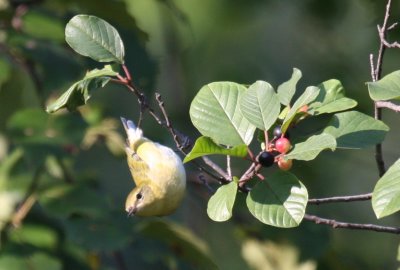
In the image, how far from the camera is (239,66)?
11.8 feet

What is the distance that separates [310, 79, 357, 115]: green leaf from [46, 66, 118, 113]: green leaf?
364 mm

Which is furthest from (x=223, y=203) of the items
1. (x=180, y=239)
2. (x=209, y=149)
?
(x=180, y=239)

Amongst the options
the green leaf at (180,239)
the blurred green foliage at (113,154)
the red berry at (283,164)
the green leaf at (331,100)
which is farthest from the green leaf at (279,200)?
the green leaf at (180,239)

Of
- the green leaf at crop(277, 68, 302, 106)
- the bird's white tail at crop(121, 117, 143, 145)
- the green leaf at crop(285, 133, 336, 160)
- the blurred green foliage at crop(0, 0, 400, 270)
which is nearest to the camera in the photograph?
the green leaf at crop(285, 133, 336, 160)

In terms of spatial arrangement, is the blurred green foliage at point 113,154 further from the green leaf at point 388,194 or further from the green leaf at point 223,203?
the green leaf at point 388,194

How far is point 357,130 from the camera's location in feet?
4.76

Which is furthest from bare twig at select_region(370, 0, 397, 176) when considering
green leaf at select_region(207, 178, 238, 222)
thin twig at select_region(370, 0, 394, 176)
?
green leaf at select_region(207, 178, 238, 222)

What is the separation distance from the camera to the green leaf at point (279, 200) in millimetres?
1383

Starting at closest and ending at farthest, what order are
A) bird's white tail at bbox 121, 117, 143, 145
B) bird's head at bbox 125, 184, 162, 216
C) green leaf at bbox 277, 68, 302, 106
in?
green leaf at bbox 277, 68, 302, 106 → bird's head at bbox 125, 184, 162, 216 → bird's white tail at bbox 121, 117, 143, 145

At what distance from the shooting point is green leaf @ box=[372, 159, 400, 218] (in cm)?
134

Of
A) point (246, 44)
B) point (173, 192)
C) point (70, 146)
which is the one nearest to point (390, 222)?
point (246, 44)

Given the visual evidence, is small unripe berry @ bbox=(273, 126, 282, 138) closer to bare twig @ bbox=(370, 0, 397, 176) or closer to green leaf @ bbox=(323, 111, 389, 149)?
green leaf @ bbox=(323, 111, 389, 149)

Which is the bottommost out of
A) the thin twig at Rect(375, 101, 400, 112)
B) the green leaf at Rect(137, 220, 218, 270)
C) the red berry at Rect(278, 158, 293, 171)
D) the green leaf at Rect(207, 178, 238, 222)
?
the green leaf at Rect(137, 220, 218, 270)

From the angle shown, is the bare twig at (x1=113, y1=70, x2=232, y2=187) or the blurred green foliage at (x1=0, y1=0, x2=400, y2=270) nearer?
the bare twig at (x1=113, y1=70, x2=232, y2=187)
